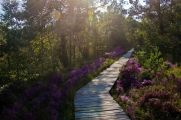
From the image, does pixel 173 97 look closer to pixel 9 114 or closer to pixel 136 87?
pixel 136 87

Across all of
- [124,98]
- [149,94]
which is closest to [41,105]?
[124,98]

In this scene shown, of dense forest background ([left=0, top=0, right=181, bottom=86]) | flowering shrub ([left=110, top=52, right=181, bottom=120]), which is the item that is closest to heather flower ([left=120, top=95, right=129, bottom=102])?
flowering shrub ([left=110, top=52, right=181, bottom=120])

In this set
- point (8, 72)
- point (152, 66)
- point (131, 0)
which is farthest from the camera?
point (131, 0)

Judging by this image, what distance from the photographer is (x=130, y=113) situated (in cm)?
1138

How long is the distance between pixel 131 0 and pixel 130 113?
83.7ft

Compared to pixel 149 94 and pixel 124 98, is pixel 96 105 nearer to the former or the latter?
pixel 124 98

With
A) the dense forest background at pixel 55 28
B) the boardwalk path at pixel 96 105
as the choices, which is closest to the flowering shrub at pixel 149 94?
the boardwalk path at pixel 96 105

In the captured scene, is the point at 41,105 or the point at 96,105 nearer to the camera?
the point at 96,105

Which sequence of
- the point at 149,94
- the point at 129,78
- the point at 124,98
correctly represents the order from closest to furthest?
the point at 149,94, the point at 124,98, the point at 129,78

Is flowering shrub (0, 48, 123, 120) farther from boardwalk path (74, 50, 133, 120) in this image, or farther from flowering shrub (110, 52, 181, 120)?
flowering shrub (110, 52, 181, 120)

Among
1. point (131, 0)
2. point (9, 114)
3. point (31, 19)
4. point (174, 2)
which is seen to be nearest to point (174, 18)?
point (174, 2)

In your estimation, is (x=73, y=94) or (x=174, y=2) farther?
(x=174, y=2)

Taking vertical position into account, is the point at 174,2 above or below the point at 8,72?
above

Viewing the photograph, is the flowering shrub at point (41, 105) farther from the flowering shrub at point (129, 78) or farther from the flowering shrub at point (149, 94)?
the flowering shrub at point (129, 78)
